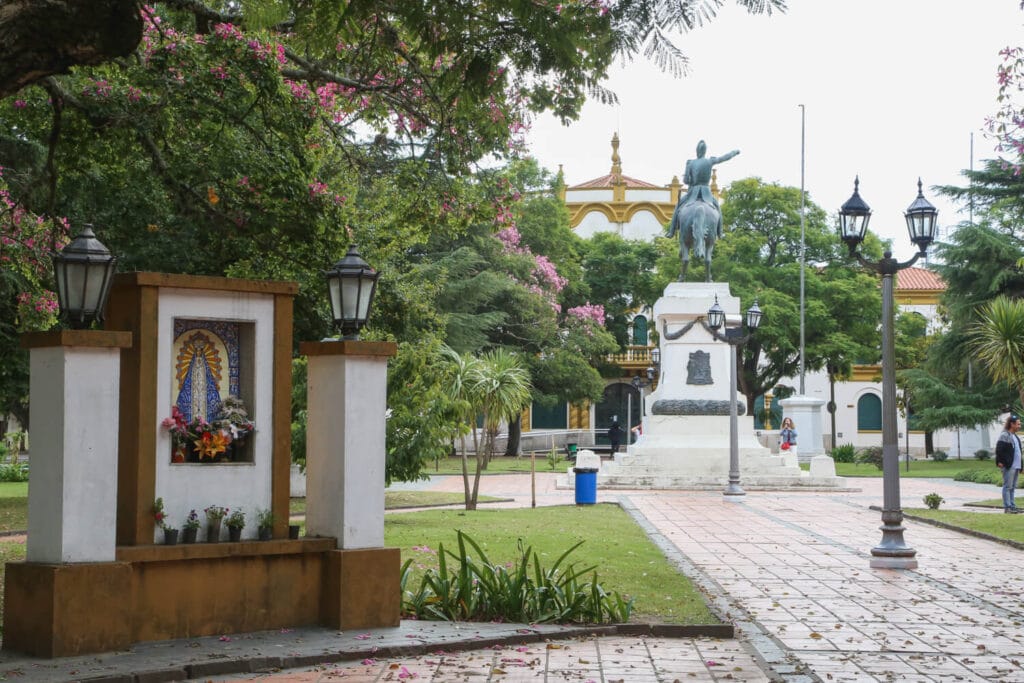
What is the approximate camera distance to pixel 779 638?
9594 millimetres

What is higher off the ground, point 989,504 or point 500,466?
point 500,466

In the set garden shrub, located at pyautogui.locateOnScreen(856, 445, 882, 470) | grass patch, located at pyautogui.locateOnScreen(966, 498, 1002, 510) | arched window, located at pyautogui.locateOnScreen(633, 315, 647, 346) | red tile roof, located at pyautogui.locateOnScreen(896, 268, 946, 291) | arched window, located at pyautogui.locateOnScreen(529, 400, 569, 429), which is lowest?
grass patch, located at pyautogui.locateOnScreen(966, 498, 1002, 510)

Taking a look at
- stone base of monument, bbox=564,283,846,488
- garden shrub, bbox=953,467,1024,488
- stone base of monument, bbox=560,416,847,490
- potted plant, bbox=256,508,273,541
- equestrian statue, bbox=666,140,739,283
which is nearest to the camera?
potted plant, bbox=256,508,273,541

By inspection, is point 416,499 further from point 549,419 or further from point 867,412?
point 867,412

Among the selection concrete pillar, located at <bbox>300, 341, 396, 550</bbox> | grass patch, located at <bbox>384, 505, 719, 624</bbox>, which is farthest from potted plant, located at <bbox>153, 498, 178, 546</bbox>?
grass patch, located at <bbox>384, 505, 719, 624</bbox>

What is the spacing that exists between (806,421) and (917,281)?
84.9 ft

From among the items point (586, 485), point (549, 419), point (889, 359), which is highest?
point (889, 359)

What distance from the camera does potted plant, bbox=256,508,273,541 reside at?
9.52m

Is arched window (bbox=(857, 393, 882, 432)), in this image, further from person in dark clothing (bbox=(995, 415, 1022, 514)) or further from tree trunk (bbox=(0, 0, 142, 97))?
tree trunk (bbox=(0, 0, 142, 97))

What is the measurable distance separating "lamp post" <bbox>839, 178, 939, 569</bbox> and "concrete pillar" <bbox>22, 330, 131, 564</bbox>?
29.1ft

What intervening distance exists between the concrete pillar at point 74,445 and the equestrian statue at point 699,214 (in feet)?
92.7

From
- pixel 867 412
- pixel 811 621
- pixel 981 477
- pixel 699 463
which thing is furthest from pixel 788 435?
pixel 811 621

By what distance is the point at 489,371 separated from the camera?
2252 cm

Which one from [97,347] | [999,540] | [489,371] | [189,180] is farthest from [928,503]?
[97,347]
